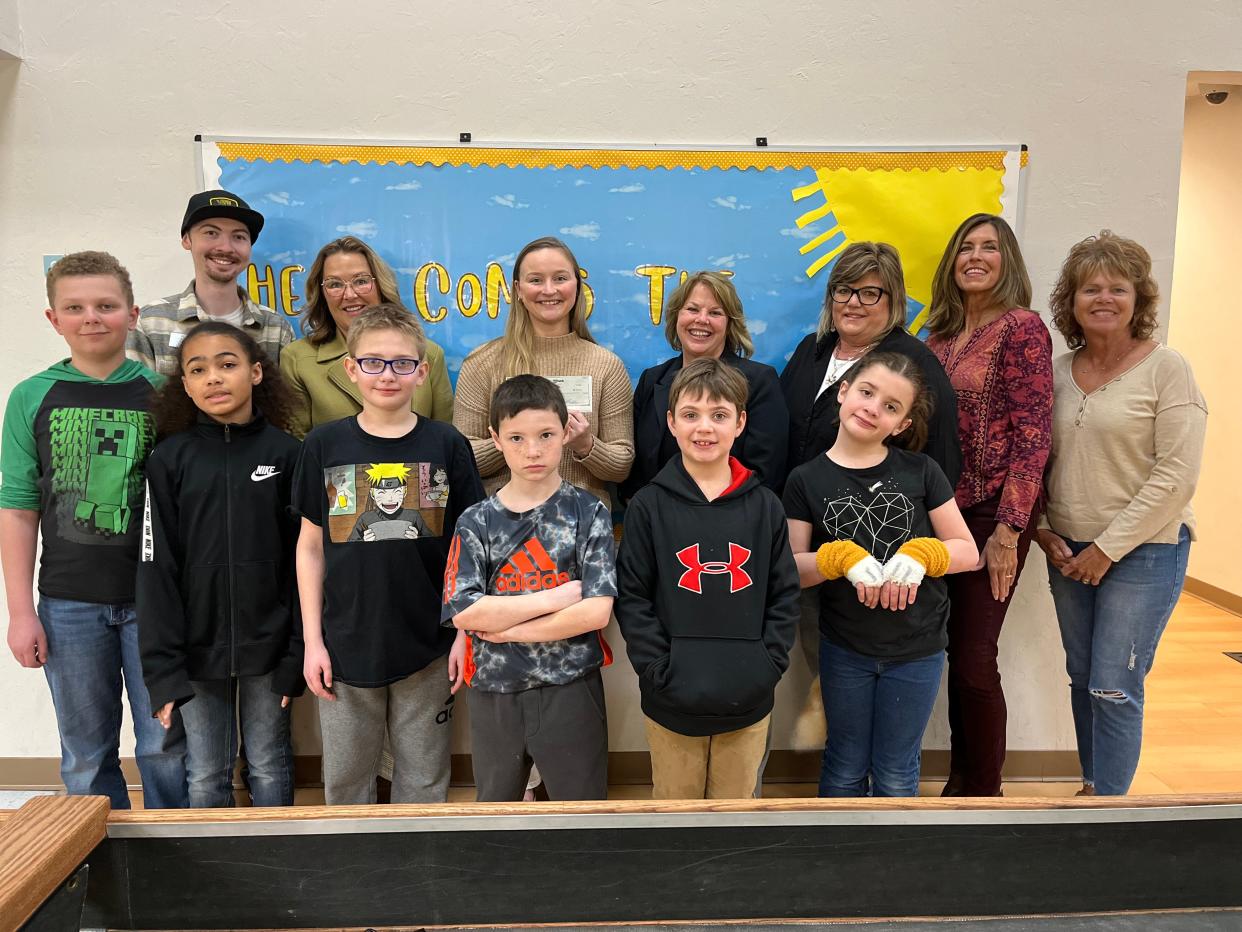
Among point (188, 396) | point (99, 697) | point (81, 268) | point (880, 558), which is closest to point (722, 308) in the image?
point (880, 558)

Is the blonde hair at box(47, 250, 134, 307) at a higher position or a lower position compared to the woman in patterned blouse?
higher

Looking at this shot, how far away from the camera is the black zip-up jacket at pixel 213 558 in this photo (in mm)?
1723

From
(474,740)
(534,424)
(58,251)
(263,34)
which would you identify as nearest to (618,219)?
(534,424)

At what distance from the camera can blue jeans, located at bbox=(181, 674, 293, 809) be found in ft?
6.02

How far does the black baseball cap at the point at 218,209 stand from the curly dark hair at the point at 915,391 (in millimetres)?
1769

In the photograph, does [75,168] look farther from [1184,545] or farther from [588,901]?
[1184,545]

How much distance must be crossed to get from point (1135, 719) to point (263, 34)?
132 inches

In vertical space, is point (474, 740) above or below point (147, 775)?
above

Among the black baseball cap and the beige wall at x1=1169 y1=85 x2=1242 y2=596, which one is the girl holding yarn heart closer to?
the black baseball cap

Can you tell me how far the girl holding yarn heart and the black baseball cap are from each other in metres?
1.73

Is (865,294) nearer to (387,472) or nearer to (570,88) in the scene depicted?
(570,88)

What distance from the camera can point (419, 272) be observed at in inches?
94.9

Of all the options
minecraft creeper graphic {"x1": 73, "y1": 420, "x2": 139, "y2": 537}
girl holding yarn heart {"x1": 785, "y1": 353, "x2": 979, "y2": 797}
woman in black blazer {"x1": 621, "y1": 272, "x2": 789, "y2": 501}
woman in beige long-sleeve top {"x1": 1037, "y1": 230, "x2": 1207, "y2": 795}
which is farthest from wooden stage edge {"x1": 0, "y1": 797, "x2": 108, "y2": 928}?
woman in beige long-sleeve top {"x1": 1037, "y1": 230, "x2": 1207, "y2": 795}

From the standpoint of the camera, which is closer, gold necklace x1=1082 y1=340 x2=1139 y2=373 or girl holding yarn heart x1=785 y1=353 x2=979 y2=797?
girl holding yarn heart x1=785 y1=353 x2=979 y2=797
